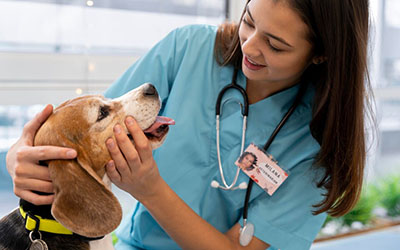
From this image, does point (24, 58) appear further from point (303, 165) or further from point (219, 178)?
point (303, 165)

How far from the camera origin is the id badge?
4.44ft

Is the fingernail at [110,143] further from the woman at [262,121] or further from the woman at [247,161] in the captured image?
the woman at [247,161]

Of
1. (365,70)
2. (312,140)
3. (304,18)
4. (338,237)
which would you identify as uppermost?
(304,18)

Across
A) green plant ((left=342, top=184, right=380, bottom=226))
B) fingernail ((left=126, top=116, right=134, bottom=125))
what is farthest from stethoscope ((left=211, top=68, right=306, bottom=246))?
green plant ((left=342, top=184, right=380, bottom=226))

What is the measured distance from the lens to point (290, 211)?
1.38 meters

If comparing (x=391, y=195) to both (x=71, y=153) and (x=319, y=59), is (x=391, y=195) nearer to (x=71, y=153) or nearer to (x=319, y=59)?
(x=319, y=59)

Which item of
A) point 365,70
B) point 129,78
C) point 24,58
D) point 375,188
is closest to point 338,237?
point 375,188

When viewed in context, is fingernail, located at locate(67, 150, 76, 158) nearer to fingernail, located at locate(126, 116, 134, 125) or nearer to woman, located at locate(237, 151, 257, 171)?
fingernail, located at locate(126, 116, 134, 125)

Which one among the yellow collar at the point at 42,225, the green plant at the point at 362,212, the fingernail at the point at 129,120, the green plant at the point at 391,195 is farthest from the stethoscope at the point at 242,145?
the green plant at the point at 391,195

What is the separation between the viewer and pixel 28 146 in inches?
40.6

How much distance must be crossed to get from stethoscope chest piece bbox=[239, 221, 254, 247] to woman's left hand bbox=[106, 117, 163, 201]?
405 millimetres

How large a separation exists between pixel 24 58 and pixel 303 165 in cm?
119

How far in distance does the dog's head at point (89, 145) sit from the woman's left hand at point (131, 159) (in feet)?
0.11

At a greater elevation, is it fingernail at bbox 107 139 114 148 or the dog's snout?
the dog's snout
